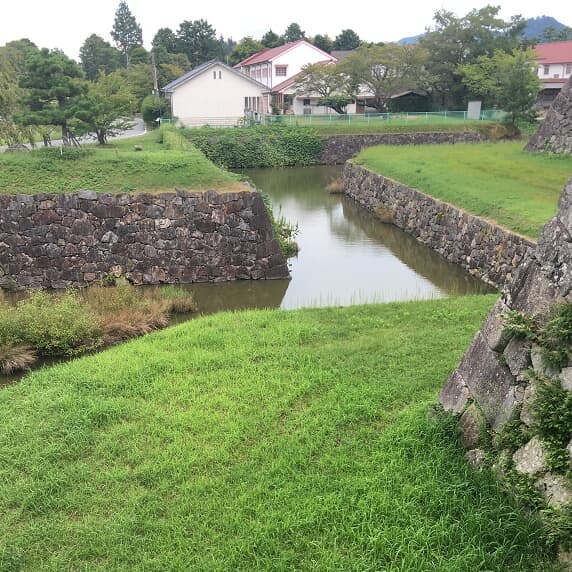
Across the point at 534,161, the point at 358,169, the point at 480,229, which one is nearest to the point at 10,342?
the point at 480,229

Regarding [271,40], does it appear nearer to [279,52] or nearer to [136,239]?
[279,52]

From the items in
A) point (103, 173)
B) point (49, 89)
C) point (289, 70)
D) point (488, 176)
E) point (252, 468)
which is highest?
point (289, 70)

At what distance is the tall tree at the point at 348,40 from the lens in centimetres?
6519

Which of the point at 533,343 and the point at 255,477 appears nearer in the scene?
the point at 533,343

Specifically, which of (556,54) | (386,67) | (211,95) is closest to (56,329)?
(211,95)

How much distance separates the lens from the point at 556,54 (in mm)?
52062

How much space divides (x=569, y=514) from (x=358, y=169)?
2281 centimetres

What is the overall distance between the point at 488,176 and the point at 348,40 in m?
52.7

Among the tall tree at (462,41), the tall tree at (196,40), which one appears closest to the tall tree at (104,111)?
the tall tree at (462,41)

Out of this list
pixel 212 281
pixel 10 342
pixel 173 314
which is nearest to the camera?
pixel 10 342

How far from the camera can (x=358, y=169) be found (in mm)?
25141

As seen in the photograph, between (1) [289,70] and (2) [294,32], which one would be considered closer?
(1) [289,70]

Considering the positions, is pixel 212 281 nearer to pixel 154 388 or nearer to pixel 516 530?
pixel 154 388

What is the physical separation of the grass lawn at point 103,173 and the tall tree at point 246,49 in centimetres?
5450
